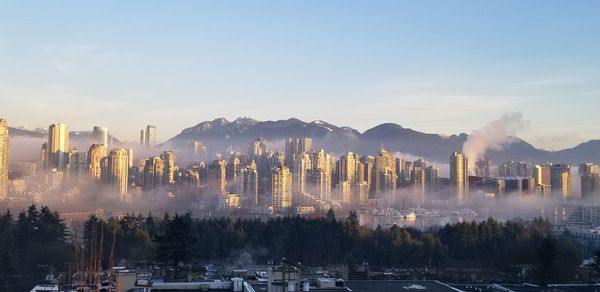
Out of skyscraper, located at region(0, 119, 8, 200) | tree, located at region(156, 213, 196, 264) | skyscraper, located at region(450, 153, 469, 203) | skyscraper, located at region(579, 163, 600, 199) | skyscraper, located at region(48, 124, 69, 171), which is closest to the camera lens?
tree, located at region(156, 213, 196, 264)

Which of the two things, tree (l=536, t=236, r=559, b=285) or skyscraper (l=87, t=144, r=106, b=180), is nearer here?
tree (l=536, t=236, r=559, b=285)

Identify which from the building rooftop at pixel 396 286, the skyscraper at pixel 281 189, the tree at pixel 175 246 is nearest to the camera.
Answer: the building rooftop at pixel 396 286

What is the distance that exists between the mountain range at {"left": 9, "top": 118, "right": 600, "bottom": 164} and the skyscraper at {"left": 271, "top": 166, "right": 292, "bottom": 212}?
6506cm

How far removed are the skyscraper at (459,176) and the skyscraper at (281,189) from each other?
2324 cm

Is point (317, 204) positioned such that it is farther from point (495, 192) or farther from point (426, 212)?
point (495, 192)

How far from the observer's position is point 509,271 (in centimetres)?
2792

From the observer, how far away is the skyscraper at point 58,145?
68562 millimetres

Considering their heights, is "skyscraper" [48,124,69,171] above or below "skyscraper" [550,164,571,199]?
above

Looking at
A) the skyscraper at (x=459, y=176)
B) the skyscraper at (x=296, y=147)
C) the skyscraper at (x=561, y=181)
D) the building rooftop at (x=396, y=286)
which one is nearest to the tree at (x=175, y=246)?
the building rooftop at (x=396, y=286)

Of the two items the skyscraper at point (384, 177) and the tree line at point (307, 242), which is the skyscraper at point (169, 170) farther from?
the tree line at point (307, 242)

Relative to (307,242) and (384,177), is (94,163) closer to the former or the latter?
(384,177)

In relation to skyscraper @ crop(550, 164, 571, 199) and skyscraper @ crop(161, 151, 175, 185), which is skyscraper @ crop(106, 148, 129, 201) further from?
skyscraper @ crop(550, 164, 571, 199)

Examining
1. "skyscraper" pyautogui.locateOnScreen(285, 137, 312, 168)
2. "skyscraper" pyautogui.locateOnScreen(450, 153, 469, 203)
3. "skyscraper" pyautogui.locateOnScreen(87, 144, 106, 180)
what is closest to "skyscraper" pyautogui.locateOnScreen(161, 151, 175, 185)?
"skyscraper" pyautogui.locateOnScreen(87, 144, 106, 180)

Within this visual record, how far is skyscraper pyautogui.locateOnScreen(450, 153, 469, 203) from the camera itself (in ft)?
295
